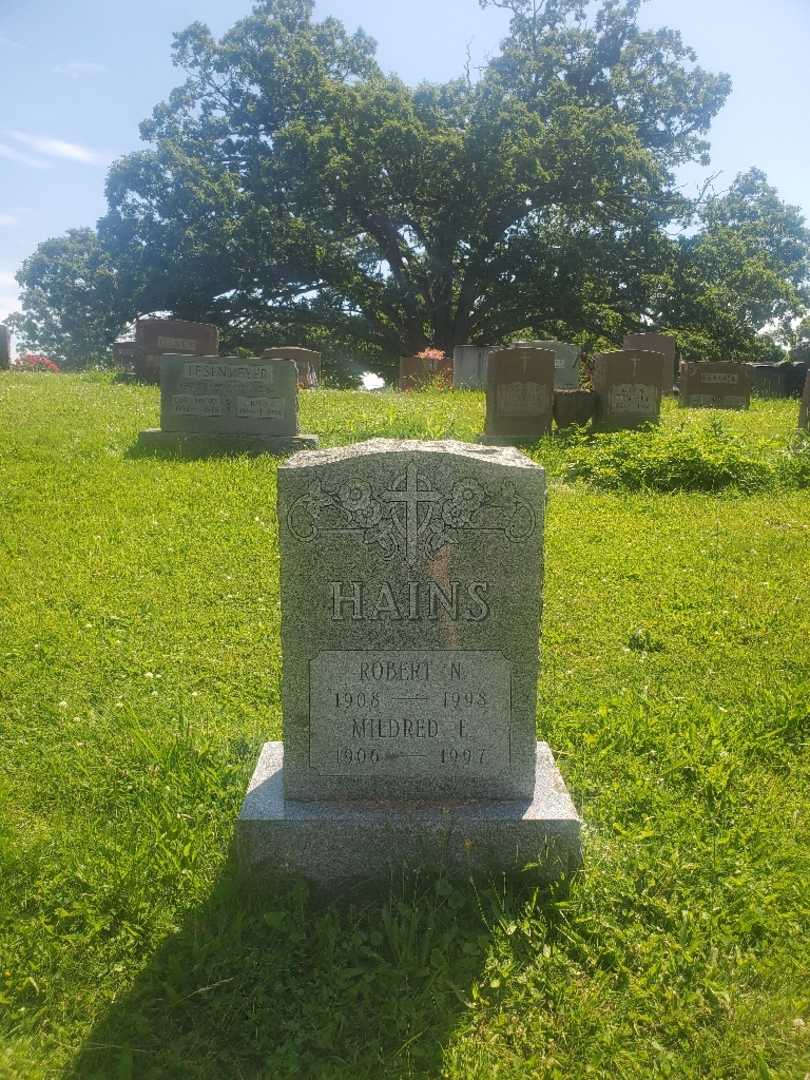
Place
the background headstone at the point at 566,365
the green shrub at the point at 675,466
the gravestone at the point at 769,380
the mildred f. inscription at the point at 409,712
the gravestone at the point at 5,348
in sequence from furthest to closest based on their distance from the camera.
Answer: the gravestone at the point at 769,380 → the gravestone at the point at 5,348 → the background headstone at the point at 566,365 → the green shrub at the point at 675,466 → the mildred f. inscription at the point at 409,712

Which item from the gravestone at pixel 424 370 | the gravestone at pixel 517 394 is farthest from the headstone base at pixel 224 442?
the gravestone at pixel 424 370

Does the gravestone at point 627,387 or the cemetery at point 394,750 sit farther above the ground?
the gravestone at point 627,387

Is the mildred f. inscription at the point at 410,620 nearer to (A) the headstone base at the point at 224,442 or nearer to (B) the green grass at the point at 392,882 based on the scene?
(B) the green grass at the point at 392,882

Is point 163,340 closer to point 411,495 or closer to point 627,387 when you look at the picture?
point 627,387

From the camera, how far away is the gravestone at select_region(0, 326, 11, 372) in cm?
1973

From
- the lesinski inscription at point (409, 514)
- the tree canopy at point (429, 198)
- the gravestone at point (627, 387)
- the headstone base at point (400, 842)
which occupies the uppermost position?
the tree canopy at point (429, 198)

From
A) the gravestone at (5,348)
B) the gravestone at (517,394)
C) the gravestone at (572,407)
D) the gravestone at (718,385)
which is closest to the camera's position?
the gravestone at (517,394)

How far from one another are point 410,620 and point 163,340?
16755 mm

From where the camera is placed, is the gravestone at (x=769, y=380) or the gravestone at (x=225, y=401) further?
the gravestone at (x=769, y=380)

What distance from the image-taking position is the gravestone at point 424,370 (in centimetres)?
2047

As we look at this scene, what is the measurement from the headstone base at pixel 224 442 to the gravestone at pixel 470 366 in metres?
10.3

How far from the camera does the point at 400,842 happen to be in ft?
9.91

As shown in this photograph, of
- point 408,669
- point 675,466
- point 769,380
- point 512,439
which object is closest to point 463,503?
point 408,669

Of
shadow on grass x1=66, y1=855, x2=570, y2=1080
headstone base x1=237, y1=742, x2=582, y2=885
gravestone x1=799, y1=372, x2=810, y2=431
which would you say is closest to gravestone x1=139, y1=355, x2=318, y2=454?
gravestone x1=799, y1=372, x2=810, y2=431
